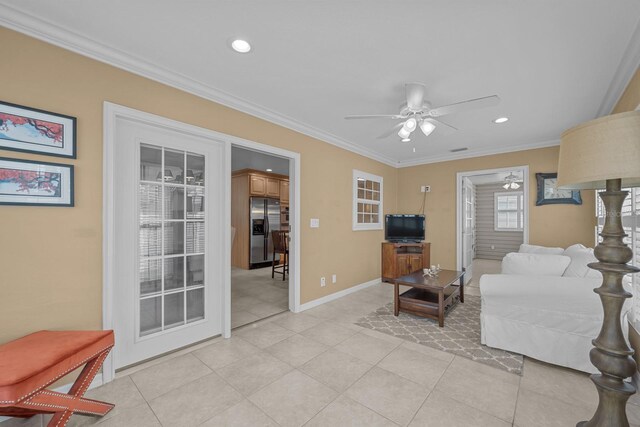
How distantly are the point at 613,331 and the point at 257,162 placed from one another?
5764mm

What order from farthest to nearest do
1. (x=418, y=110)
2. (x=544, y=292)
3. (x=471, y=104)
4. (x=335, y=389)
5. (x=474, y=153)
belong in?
(x=474, y=153) → (x=418, y=110) → (x=544, y=292) → (x=471, y=104) → (x=335, y=389)

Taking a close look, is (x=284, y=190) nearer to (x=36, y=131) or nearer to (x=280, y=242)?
(x=280, y=242)

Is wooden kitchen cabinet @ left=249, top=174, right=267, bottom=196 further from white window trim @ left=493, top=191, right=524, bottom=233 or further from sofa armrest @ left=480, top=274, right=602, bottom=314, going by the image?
white window trim @ left=493, top=191, right=524, bottom=233

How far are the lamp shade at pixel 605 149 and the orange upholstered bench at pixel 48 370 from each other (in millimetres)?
2806

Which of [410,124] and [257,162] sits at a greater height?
[257,162]

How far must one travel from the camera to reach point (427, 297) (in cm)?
351

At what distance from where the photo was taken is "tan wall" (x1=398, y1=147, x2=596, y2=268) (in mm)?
4164

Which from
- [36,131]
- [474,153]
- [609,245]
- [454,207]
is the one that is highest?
[474,153]

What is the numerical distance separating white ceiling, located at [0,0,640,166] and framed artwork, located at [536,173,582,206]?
4.74 ft

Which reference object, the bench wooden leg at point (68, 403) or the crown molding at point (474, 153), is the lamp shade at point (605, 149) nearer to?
the bench wooden leg at point (68, 403)

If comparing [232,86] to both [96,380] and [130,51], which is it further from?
[96,380]

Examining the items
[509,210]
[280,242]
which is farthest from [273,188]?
[509,210]

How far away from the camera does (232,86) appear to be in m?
2.65

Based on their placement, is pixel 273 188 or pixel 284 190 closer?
pixel 273 188
